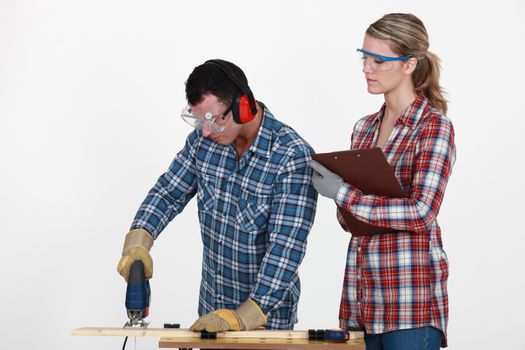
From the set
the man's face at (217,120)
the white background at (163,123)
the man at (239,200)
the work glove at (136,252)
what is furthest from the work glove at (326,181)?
the white background at (163,123)

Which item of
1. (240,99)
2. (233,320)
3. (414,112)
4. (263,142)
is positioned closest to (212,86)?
(240,99)

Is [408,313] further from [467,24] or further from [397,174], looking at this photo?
[467,24]

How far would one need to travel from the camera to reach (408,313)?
2787 millimetres

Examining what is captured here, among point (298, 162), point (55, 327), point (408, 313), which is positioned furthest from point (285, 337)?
point (55, 327)

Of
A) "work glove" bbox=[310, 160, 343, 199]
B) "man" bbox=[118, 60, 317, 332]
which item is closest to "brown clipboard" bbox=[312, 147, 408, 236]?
"work glove" bbox=[310, 160, 343, 199]

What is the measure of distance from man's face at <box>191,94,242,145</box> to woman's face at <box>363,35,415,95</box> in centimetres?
51

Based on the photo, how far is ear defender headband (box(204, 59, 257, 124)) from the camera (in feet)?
9.60

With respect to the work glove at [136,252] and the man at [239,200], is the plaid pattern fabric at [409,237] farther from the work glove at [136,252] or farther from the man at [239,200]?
the work glove at [136,252]

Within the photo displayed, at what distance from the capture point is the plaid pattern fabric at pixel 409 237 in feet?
8.86

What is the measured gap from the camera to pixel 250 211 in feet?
9.86

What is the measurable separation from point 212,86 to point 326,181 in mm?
525

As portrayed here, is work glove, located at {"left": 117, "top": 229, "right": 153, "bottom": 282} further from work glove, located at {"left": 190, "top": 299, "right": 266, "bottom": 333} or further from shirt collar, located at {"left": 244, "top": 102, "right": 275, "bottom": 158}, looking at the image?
shirt collar, located at {"left": 244, "top": 102, "right": 275, "bottom": 158}

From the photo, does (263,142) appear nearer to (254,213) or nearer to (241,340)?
(254,213)

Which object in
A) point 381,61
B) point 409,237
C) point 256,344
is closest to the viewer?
point 256,344
